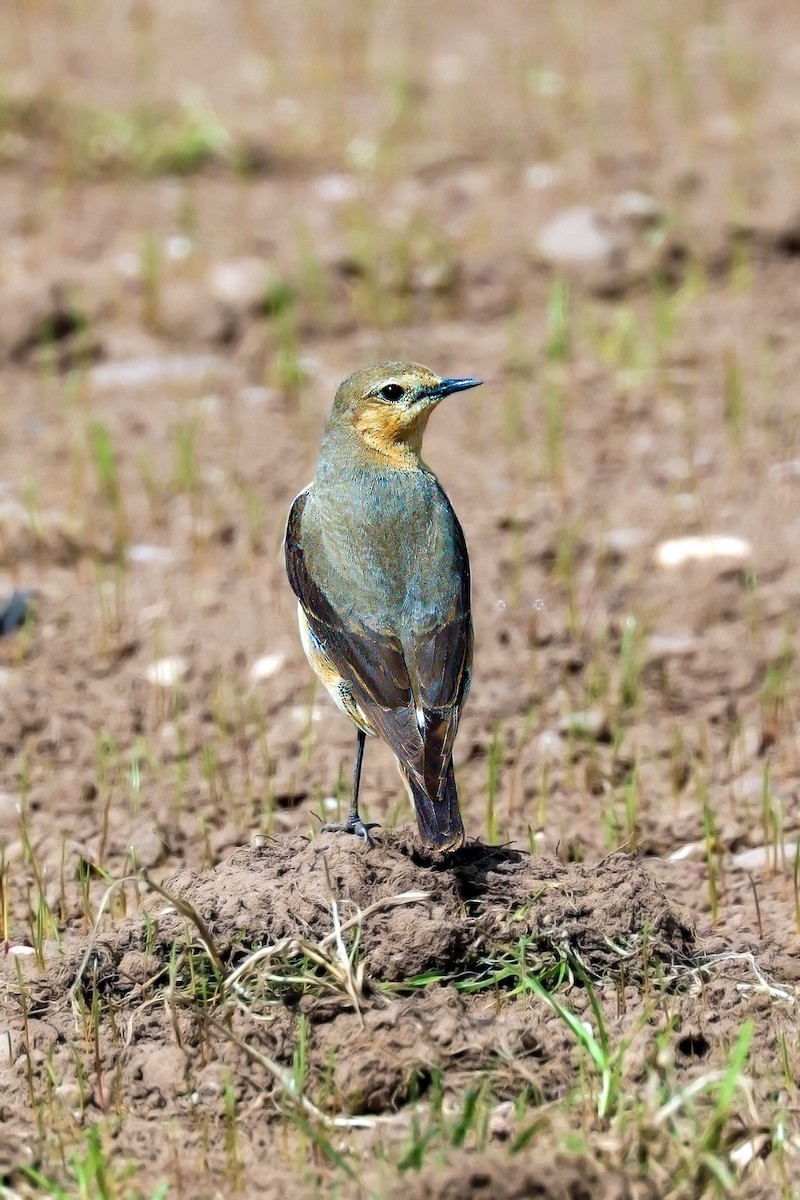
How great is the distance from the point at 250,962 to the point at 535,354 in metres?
5.49

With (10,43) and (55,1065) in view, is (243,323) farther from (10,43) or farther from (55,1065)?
(55,1065)

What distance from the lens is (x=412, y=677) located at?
15.8ft

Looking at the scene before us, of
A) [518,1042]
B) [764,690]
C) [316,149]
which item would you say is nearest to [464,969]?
[518,1042]

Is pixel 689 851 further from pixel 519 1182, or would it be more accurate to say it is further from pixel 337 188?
pixel 337 188

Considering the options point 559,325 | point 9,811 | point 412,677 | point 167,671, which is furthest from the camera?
point 559,325

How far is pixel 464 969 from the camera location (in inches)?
174

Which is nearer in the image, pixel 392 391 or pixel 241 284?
pixel 392 391

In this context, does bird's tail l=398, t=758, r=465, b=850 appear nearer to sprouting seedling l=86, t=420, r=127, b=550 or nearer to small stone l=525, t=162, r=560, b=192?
sprouting seedling l=86, t=420, r=127, b=550

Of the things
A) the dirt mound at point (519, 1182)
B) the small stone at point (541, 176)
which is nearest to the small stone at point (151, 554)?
the small stone at point (541, 176)

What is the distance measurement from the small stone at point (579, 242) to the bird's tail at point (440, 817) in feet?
18.4

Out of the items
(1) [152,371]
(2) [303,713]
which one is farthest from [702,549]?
(1) [152,371]

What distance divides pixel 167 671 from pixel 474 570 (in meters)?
1.34

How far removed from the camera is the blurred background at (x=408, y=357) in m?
6.17

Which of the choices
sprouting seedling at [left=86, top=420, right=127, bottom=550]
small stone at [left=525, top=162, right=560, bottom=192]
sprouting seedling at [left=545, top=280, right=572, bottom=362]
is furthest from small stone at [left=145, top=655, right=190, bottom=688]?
small stone at [left=525, top=162, right=560, bottom=192]
